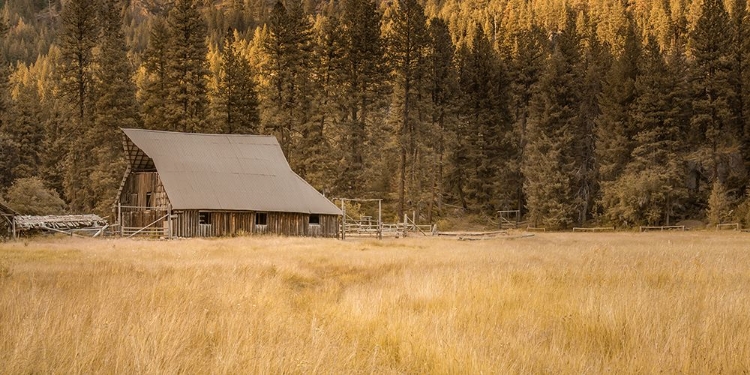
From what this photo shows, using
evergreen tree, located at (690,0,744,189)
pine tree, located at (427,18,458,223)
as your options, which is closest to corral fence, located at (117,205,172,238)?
pine tree, located at (427,18,458,223)

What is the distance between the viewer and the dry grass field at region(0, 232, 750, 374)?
5723mm

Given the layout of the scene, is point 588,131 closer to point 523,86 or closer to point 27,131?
point 523,86

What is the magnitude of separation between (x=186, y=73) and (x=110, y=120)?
→ 22.4 feet

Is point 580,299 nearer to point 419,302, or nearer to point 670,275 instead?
point 419,302

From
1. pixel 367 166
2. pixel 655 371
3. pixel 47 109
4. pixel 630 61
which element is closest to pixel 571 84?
pixel 630 61

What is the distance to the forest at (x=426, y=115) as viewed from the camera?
160ft

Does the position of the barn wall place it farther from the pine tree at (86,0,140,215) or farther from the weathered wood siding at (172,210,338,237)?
the pine tree at (86,0,140,215)

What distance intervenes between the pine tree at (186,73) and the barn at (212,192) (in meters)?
7.62

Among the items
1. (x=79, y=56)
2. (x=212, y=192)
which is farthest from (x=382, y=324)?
(x=79, y=56)

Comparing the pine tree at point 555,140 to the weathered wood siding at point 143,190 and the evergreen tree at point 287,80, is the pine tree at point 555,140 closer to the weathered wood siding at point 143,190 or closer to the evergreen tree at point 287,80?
the evergreen tree at point 287,80

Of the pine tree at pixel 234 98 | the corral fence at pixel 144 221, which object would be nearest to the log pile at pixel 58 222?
the corral fence at pixel 144 221

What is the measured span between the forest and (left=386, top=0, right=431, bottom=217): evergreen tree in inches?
7.6

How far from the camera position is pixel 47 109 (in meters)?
76.4

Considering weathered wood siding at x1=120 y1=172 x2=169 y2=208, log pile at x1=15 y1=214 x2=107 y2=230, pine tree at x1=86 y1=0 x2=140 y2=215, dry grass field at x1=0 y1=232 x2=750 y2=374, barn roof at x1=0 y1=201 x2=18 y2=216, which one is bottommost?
dry grass field at x1=0 y1=232 x2=750 y2=374
